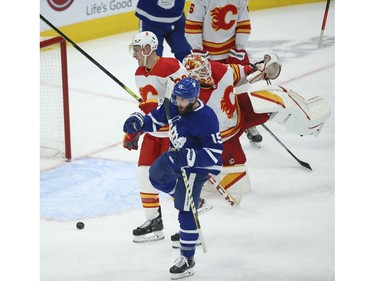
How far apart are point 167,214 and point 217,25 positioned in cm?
126

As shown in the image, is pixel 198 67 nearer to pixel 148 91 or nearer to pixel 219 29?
pixel 148 91

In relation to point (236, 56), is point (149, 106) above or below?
above

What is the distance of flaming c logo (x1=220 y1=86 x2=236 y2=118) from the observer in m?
3.85

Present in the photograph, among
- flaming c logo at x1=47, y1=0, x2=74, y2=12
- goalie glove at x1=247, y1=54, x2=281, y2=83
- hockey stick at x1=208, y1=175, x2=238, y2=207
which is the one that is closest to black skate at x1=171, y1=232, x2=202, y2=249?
hockey stick at x1=208, y1=175, x2=238, y2=207

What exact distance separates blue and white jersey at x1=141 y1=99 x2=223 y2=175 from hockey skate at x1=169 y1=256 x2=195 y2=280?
420 millimetres

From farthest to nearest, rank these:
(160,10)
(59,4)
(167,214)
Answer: (59,4) → (160,10) → (167,214)

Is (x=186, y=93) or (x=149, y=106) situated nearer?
(x=186, y=93)

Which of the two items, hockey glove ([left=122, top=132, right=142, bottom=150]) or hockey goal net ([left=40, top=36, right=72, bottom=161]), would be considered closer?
hockey glove ([left=122, top=132, right=142, bottom=150])

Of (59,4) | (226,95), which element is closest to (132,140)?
(226,95)

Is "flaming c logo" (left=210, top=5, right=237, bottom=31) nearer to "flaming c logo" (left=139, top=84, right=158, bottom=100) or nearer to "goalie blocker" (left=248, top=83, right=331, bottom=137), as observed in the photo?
"goalie blocker" (left=248, top=83, right=331, bottom=137)

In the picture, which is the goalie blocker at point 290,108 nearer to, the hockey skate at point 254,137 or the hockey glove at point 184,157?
the hockey skate at point 254,137

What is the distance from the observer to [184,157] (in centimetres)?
290

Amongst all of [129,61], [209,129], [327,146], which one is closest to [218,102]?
[209,129]

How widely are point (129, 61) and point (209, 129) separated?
4.35m
